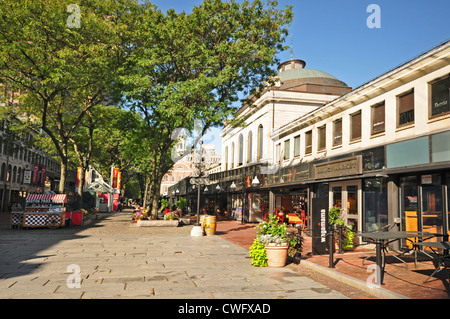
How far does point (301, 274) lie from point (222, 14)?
16754 mm

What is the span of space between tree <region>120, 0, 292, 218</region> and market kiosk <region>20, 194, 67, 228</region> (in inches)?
317

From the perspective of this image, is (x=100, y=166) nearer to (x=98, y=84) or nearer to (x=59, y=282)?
(x=98, y=84)

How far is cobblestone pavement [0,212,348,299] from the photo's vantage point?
6.91 metres

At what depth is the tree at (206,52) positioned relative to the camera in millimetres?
20984

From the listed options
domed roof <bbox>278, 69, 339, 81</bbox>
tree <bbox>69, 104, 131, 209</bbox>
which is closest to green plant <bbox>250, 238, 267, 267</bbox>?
tree <bbox>69, 104, 131, 209</bbox>

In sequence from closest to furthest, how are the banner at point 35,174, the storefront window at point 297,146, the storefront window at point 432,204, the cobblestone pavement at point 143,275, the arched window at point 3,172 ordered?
the cobblestone pavement at point 143,275 < the storefront window at point 432,204 < the storefront window at point 297,146 < the arched window at point 3,172 < the banner at point 35,174

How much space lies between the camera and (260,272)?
9289mm

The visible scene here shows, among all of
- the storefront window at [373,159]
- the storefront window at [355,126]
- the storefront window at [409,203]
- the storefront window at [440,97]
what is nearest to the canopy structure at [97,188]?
the storefront window at [355,126]

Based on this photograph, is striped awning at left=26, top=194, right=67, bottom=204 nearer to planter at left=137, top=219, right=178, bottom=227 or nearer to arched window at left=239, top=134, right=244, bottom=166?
planter at left=137, top=219, right=178, bottom=227

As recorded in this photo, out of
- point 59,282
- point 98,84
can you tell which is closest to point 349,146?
point 59,282

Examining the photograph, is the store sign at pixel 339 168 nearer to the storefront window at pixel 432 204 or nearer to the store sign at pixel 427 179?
the store sign at pixel 427 179

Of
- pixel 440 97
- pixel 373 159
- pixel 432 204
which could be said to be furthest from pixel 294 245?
pixel 440 97

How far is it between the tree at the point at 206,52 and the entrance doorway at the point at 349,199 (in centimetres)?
790

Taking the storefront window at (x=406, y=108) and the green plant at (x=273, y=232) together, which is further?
the storefront window at (x=406, y=108)
